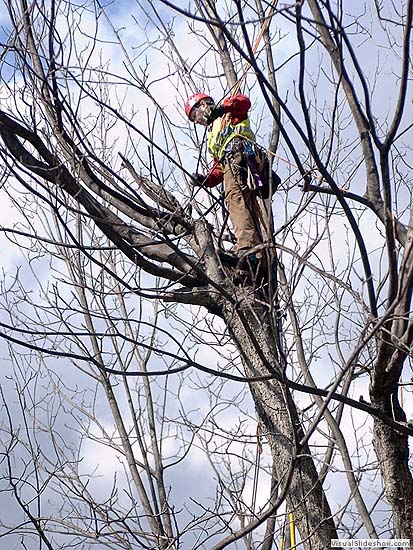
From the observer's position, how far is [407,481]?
3045 millimetres

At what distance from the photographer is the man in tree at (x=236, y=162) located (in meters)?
3.85

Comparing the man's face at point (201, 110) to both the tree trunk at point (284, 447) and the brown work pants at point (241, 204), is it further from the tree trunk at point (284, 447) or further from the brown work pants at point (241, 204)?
the tree trunk at point (284, 447)

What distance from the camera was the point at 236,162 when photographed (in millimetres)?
3904

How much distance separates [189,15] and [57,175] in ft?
4.49

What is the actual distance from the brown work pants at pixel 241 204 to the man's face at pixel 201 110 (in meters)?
0.27

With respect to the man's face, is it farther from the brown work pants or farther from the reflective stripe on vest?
the brown work pants

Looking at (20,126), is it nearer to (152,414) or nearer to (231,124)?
(231,124)

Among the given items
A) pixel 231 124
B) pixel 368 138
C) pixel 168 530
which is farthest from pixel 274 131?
pixel 168 530

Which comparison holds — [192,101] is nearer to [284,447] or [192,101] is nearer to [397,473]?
[284,447]

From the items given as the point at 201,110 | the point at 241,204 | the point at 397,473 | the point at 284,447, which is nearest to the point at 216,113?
the point at 201,110

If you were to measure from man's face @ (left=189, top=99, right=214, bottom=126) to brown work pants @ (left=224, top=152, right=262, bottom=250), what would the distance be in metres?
0.27

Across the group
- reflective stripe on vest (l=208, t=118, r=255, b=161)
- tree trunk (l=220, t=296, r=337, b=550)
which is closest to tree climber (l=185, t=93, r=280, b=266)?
reflective stripe on vest (l=208, t=118, r=255, b=161)

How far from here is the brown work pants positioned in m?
3.86

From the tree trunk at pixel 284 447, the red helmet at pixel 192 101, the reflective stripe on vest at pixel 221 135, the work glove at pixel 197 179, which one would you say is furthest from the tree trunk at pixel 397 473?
the red helmet at pixel 192 101
